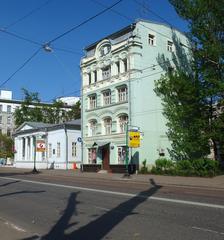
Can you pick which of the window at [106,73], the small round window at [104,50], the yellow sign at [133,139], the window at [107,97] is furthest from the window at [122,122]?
the small round window at [104,50]

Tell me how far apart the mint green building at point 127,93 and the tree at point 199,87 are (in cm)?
139

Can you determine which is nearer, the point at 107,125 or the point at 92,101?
the point at 107,125

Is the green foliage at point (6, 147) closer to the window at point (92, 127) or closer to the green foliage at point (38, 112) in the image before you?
the green foliage at point (38, 112)

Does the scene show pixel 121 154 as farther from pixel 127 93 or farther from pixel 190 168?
pixel 190 168

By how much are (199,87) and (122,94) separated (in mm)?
7568

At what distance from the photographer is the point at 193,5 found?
111 feet

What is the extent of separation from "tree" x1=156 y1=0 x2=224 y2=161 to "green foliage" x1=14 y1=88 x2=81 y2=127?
38197mm

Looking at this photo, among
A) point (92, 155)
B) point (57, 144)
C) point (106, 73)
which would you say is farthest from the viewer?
point (57, 144)

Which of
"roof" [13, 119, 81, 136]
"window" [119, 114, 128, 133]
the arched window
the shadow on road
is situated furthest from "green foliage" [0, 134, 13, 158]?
the shadow on road

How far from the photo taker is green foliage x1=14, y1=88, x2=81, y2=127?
2899 inches

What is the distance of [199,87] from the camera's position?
36562mm

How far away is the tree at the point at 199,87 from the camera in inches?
1299

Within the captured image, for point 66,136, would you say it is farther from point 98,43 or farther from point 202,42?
point 202,42

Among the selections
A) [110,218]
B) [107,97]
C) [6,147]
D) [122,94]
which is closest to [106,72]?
[107,97]
